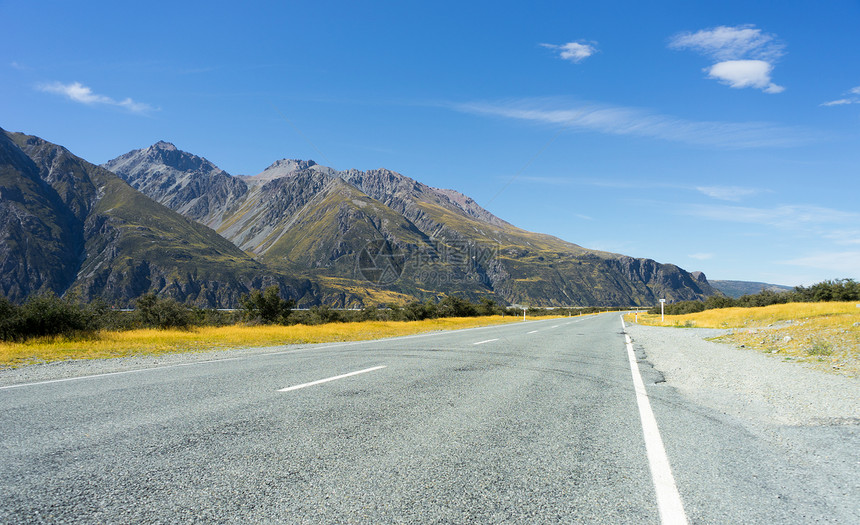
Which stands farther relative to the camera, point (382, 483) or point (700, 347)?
point (700, 347)

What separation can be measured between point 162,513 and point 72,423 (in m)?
2.82

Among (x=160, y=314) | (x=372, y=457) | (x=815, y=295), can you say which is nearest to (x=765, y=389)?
(x=372, y=457)

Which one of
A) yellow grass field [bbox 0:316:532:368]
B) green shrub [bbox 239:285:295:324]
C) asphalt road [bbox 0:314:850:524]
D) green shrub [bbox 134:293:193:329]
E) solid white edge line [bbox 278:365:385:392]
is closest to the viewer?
asphalt road [bbox 0:314:850:524]

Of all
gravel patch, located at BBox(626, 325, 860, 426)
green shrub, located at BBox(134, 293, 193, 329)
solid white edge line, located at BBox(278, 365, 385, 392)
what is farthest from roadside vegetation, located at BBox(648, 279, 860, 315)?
green shrub, located at BBox(134, 293, 193, 329)

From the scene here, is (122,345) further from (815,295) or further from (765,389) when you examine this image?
(815,295)

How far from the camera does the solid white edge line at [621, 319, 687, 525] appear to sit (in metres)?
2.79

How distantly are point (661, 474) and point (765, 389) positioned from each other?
505cm

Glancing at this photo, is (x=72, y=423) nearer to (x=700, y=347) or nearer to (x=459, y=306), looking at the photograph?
(x=700, y=347)

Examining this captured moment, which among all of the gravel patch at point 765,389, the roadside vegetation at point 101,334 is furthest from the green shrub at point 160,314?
the gravel patch at point 765,389

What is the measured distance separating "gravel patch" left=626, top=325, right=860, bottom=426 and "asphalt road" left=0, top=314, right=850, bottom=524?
0.71 metres

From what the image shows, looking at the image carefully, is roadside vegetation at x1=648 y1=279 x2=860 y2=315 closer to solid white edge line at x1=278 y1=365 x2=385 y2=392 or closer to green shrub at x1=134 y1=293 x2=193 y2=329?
solid white edge line at x1=278 y1=365 x2=385 y2=392

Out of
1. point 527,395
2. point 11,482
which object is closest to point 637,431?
point 527,395

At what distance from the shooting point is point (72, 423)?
4504mm

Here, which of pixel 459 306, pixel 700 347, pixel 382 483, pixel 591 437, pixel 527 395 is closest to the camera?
pixel 382 483
